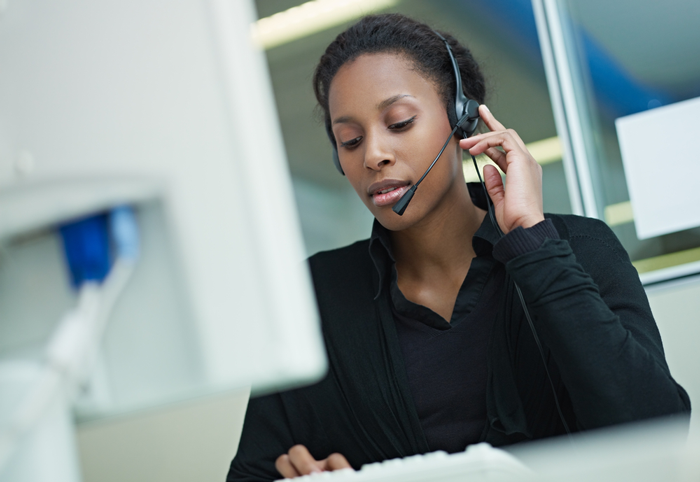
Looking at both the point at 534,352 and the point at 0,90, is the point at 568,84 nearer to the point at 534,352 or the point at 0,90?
the point at 534,352

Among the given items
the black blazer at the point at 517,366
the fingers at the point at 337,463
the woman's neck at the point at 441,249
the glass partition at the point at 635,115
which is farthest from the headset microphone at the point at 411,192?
the glass partition at the point at 635,115

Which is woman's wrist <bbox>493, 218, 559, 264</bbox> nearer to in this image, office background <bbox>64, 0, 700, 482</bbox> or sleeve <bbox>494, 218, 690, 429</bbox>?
sleeve <bbox>494, 218, 690, 429</bbox>

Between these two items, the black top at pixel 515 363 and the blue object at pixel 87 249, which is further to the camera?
the black top at pixel 515 363

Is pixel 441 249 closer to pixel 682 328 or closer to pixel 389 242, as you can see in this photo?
pixel 389 242

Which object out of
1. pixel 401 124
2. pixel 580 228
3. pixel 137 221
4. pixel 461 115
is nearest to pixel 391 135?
pixel 401 124

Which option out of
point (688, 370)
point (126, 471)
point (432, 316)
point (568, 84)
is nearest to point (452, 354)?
point (432, 316)

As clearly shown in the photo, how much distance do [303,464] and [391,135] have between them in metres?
0.59

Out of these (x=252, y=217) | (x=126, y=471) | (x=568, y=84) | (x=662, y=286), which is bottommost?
(x=126, y=471)

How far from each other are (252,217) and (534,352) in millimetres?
760

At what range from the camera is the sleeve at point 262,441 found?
1.02 meters

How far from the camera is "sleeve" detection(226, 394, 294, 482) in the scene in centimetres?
102

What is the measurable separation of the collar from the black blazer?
0.12 ft

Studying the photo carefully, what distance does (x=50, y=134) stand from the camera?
0.44m

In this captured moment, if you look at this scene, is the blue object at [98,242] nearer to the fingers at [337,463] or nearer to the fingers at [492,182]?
the fingers at [337,463]
